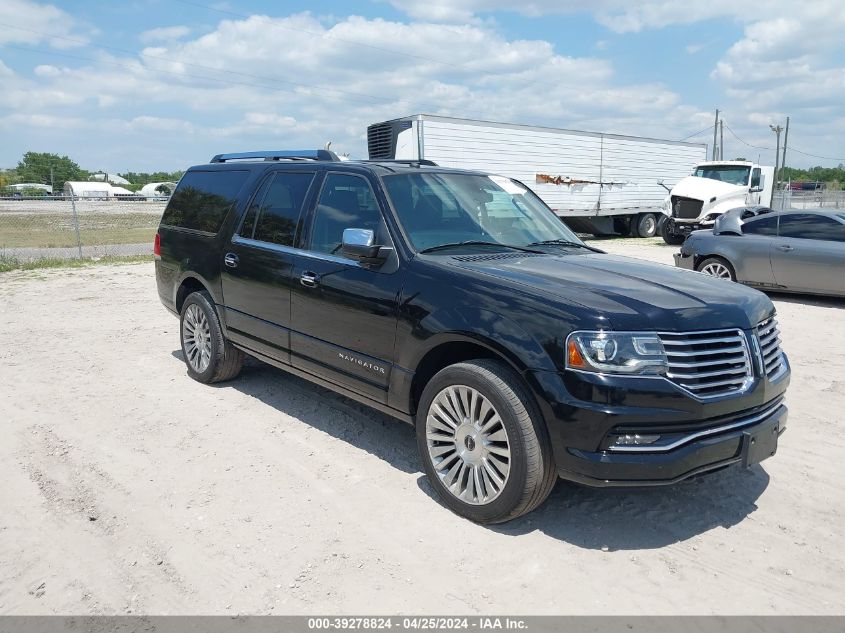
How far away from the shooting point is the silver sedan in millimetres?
10250

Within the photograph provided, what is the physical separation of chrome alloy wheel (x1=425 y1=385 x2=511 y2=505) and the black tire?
268cm

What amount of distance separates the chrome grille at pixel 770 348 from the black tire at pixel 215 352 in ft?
13.4

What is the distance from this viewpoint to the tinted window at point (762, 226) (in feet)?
35.9

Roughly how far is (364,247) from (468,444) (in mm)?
1303

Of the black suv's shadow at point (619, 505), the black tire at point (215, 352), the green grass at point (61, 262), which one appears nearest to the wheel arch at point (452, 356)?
the black suv's shadow at point (619, 505)

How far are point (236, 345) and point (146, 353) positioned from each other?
2218mm

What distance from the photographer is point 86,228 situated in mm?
27594

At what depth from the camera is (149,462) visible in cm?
455

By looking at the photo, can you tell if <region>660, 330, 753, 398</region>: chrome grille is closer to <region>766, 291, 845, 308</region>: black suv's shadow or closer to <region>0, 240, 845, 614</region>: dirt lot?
<region>0, 240, 845, 614</region>: dirt lot

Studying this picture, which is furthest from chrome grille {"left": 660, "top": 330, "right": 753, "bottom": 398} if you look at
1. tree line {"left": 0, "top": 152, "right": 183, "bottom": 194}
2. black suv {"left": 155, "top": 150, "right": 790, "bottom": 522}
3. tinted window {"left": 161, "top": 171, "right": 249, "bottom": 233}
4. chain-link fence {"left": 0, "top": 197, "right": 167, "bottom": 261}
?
tree line {"left": 0, "top": 152, "right": 183, "bottom": 194}

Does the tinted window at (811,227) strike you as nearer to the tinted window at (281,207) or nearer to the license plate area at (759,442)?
the license plate area at (759,442)

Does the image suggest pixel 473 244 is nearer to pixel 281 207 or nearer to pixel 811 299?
pixel 281 207

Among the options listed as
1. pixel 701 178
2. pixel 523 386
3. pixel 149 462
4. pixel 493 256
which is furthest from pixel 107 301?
pixel 701 178

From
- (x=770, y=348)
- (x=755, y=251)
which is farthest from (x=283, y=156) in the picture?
(x=755, y=251)
